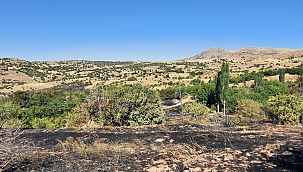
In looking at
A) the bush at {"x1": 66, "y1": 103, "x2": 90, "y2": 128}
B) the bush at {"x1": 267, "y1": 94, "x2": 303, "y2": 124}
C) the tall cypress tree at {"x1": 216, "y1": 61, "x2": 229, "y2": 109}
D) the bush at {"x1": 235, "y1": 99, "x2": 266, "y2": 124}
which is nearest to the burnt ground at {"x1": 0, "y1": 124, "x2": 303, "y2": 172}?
the bush at {"x1": 66, "y1": 103, "x2": 90, "y2": 128}

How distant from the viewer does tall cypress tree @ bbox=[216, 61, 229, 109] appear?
39594 mm

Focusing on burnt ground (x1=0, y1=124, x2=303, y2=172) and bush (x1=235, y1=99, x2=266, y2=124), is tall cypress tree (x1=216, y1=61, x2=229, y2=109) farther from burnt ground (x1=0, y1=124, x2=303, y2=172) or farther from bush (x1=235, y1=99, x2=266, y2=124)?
burnt ground (x1=0, y1=124, x2=303, y2=172)

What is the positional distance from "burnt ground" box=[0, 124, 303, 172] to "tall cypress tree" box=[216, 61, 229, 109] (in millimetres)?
29919

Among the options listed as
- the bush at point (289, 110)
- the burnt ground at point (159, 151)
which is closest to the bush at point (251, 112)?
the bush at point (289, 110)

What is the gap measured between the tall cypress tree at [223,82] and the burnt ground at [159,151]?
29.9 m

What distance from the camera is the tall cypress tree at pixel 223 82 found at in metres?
39.6

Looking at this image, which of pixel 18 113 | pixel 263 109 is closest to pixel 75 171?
pixel 263 109

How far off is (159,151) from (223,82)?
34737mm

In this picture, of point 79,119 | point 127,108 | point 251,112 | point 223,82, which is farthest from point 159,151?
point 223,82

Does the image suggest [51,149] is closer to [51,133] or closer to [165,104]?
[51,133]

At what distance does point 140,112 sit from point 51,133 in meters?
9.27

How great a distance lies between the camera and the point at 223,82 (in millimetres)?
40562

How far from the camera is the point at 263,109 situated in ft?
88.1

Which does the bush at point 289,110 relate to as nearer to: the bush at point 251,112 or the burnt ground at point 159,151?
the bush at point 251,112
